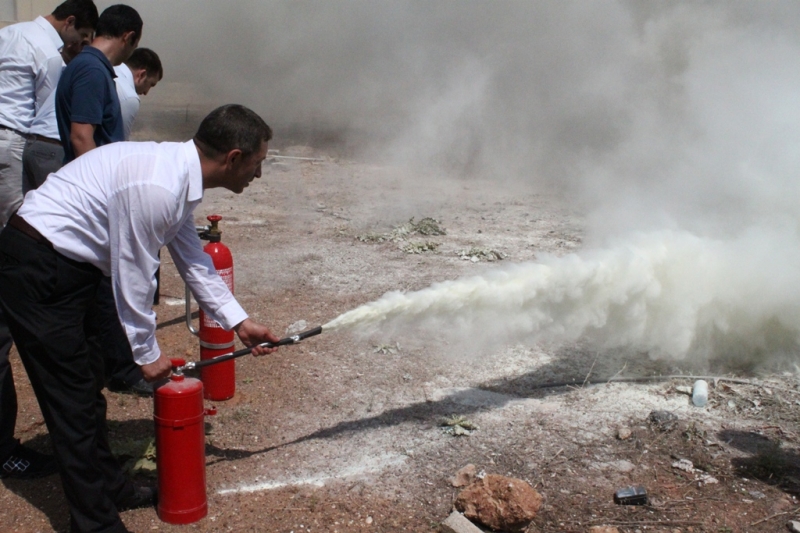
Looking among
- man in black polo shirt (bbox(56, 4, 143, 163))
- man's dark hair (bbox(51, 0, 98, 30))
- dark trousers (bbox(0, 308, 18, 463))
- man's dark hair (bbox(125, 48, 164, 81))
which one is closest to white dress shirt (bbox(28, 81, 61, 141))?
man in black polo shirt (bbox(56, 4, 143, 163))

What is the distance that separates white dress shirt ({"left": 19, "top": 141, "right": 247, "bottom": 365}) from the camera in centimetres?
244

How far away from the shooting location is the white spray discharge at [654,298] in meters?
4.13

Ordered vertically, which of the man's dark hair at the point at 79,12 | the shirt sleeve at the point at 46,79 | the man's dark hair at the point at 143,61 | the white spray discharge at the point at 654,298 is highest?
the man's dark hair at the point at 79,12

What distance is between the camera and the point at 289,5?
15.5 metres

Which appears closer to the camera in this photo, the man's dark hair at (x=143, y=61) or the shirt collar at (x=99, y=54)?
the shirt collar at (x=99, y=54)

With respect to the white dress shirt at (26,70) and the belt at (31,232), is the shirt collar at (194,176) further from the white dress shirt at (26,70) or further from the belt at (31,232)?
the white dress shirt at (26,70)

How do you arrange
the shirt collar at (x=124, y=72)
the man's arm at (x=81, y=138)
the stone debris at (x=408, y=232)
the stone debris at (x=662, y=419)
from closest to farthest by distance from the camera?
the man's arm at (x=81, y=138) < the stone debris at (x=662, y=419) < the shirt collar at (x=124, y=72) < the stone debris at (x=408, y=232)

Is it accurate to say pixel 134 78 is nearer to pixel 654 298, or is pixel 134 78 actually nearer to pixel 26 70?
pixel 26 70

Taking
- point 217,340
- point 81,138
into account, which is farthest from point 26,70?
point 217,340

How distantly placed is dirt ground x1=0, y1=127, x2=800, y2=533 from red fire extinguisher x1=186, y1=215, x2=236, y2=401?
0.11m

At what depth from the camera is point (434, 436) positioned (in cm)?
379

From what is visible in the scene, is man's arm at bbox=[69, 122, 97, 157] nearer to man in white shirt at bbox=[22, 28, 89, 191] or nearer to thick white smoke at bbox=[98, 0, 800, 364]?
man in white shirt at bbox=[22, 28, 89, 191]

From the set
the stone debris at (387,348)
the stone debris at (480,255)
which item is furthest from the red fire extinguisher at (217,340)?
the stone debris at (480,255)

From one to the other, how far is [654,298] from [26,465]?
3.85 metres
